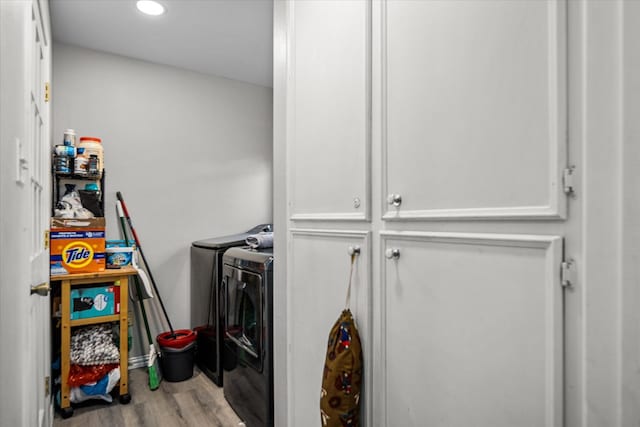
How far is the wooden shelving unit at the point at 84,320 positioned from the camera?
2223 mm

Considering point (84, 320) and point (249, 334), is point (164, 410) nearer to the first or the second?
point (84, 320)

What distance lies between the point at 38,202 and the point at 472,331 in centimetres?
191

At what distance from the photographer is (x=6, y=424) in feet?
3.05

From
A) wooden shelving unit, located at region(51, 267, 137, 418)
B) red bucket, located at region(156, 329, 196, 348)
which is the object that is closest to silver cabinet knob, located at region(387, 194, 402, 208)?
wooden shelving unit, located at region(51, 267, 137, 418)

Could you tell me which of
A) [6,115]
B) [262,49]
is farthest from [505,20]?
[262,49]

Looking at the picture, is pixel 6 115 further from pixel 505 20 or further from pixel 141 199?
pixel 141 199

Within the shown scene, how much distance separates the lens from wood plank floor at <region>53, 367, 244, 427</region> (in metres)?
2.15

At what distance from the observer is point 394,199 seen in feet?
3.41

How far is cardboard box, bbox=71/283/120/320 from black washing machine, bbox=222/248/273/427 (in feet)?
2.39

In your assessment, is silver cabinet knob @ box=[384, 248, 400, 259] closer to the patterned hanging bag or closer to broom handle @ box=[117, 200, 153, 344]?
the patterned hanging bag

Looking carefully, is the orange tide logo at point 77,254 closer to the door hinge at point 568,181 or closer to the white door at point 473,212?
the white door at point 473,212

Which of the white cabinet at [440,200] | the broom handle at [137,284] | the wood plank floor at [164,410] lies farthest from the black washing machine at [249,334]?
the broom handle at [137,284]

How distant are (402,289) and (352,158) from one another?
1.44ft

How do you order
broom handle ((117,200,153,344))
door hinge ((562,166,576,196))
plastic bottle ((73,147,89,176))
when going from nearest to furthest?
door hinge ((562,166,576,196)), plastic bottle ((73,147,89,176)), broom handle ((117,200,153,344))
